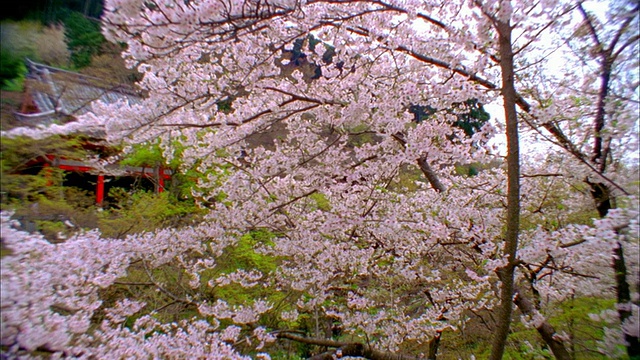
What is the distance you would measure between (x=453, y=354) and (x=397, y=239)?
2.55m

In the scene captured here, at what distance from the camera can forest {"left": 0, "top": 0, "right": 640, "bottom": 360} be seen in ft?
6.91

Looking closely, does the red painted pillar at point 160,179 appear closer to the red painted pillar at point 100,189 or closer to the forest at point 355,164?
the red painted pillar at point 100,189

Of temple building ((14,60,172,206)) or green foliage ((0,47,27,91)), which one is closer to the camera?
green foliage ((0,47,27,91))

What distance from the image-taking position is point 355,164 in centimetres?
375

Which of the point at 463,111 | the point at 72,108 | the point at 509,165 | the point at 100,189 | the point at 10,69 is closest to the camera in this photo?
the point at 10,69

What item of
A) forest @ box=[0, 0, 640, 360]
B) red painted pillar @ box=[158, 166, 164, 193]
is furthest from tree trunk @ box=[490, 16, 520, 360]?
red painted pillar @ box=[158, 166, 164, 193]

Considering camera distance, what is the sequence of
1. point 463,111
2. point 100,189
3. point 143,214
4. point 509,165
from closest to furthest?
point 509,165 < point 463,111 < point 143,214 < point 100,189

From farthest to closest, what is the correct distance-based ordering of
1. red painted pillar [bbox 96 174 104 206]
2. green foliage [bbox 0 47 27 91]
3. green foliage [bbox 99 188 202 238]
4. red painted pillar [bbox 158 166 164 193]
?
red painted pillar [bbox 96 174 104 206] < red painted pillar [bbox 158 166 164 193] < green foliage [bbox 99 188 202 238] < green foliage [bbox 0 47 27 91]

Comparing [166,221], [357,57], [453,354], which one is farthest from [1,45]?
[453,354]

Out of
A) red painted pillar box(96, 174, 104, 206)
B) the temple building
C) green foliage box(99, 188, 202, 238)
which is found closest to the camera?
the temple building

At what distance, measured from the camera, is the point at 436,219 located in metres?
3.65

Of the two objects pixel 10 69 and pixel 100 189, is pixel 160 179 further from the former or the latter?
pixel 10 69

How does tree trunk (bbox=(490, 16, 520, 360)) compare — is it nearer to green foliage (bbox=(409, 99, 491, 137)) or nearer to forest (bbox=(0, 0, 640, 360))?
forest (bbox=(0, 0, 640, 360))

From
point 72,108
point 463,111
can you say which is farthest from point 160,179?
point 463,111
